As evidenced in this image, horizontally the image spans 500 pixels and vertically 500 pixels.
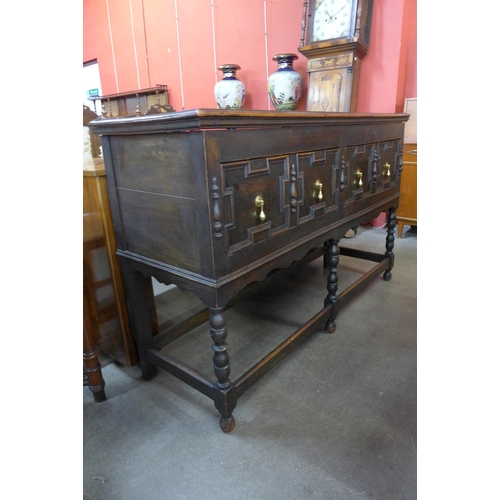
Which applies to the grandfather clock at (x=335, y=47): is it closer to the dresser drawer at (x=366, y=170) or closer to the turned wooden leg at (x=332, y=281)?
the dresser drawer at (x=366, y=170)

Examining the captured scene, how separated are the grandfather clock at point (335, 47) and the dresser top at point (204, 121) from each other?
1800 mm

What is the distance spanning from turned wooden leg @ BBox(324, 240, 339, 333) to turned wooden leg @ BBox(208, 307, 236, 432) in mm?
783

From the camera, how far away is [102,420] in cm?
140

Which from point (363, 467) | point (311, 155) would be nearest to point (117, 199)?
point (311, 155)

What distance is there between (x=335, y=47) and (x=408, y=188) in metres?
1.33

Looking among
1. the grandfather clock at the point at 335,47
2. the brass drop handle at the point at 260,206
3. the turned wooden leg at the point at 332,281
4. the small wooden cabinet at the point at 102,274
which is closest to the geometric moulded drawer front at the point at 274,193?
the brass drop handle at the point at 260,206

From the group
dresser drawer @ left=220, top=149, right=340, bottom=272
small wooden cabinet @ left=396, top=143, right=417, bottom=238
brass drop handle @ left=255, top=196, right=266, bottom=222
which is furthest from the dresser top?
small wooden cabinet @ left=396, top=143, right=417, bottom=238

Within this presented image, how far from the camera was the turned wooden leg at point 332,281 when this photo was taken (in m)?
1.82

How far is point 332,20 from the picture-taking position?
2930 mm

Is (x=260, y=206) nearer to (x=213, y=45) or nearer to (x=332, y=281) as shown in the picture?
(x=332, y=281)

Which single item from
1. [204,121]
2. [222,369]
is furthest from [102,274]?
[204,121]

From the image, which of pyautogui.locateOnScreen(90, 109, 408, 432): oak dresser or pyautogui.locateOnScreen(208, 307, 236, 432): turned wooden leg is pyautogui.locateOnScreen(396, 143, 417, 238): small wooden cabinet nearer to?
pyautogui.locateOnScreen(90, 109, 408, 432): oak dresser
